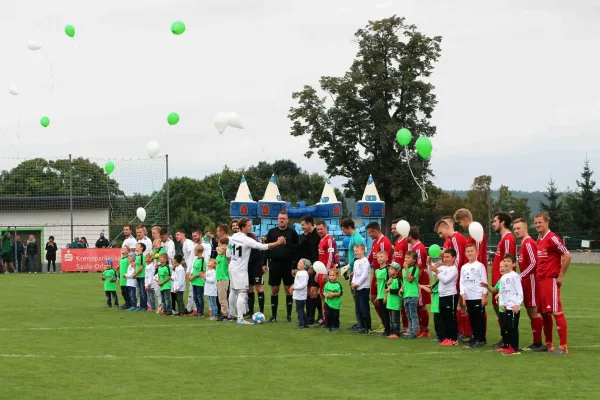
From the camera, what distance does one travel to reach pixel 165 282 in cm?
1848

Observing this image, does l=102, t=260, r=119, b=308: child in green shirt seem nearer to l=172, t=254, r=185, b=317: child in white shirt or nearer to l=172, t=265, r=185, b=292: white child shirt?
l=172, t=254, r=185, b=317: child in white shirt

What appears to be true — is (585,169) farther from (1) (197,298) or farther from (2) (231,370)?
(2) (231,370)

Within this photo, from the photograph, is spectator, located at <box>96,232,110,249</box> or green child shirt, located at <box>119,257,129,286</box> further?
spectator, located at <box>96,232,110,249</box>

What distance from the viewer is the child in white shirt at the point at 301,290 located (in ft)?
51.3

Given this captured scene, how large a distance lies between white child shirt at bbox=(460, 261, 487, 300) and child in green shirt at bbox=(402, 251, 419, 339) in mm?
1091

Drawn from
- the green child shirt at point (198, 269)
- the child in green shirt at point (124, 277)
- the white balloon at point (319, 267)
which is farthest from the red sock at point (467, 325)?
the child in green shirt at point (124, 277)

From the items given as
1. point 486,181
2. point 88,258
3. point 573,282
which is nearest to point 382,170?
point 88,258

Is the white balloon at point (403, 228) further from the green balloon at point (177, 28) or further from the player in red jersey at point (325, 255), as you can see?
the green balloon at point (177, 28)

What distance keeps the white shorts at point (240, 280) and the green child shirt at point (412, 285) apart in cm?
349

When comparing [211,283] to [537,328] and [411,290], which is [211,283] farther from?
[537,328]

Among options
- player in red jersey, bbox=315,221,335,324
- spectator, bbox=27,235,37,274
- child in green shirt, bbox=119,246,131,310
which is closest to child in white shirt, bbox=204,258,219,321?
player in red jersey, bbox=315,221,335,324

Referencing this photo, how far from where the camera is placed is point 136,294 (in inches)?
800

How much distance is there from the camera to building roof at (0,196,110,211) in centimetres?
5100

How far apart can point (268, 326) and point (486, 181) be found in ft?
264
